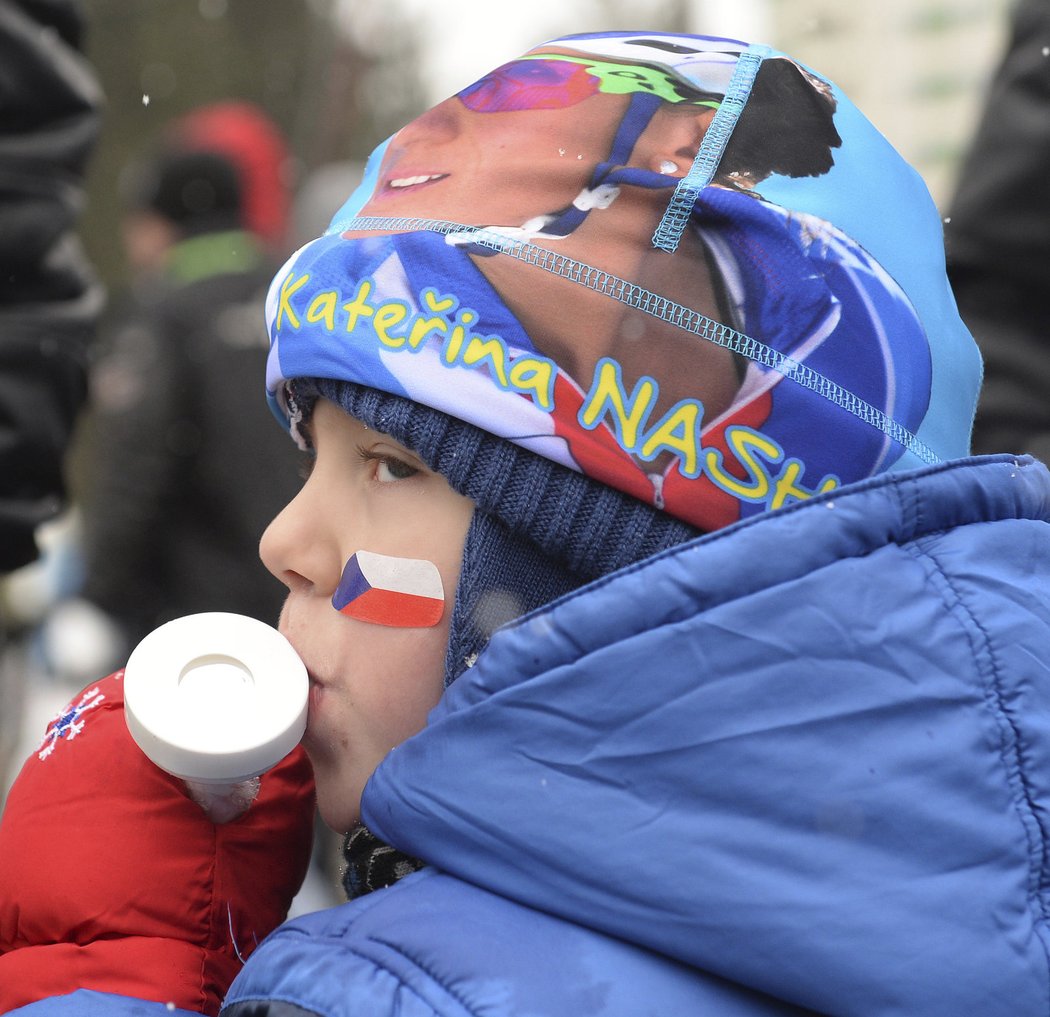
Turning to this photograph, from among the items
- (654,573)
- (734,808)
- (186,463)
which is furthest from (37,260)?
(186,463)

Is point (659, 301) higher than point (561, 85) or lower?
lower

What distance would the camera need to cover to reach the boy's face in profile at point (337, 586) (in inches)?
60.1

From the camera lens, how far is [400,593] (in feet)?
5.02

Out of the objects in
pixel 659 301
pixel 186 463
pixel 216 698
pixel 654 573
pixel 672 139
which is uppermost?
pixel 672 139

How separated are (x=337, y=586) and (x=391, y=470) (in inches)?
5.9

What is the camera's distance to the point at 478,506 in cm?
150

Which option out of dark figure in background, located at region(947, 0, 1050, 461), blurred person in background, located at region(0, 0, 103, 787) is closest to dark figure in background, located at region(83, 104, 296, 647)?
blurred person in background, located at region(0, 0, 103, 787)

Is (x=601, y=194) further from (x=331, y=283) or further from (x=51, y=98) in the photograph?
(x=51, y=98)

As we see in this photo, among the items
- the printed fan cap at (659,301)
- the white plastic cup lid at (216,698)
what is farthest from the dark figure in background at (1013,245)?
the white plastic cup lid at (216,698)

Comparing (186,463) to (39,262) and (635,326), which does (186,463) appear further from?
(635,326)

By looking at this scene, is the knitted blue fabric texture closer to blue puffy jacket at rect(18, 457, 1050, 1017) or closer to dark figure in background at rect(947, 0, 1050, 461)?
blue puffy jacket at rect(18, 457, 1050, 1017)

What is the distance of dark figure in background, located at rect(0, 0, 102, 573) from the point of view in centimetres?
225

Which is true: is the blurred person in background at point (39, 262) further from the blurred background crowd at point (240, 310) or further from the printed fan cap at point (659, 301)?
the printed fan cap at point (659, 301)

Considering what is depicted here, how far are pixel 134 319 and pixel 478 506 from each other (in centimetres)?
334
